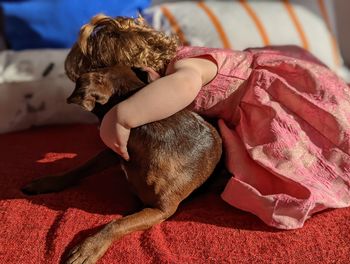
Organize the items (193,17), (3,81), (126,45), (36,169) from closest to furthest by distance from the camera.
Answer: (126,45) → (36,169) → (3,81) → (193,17)

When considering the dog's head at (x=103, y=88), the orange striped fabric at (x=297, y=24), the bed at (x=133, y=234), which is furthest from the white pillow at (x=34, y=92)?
the orange striped fabric at (x=297, y=24)

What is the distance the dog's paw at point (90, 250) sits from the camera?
113cm

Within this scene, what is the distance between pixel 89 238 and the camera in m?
1.17

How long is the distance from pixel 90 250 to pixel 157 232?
182mm

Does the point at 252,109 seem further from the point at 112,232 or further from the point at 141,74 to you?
the point at 112,232

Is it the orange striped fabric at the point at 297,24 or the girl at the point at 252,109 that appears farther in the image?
the orange striped fabric at the point at 297,24

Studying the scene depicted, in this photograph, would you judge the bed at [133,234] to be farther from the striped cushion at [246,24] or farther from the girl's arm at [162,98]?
the striped cushion at [246,24]

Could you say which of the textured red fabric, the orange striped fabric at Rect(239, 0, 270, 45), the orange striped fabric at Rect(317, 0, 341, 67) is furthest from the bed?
the orange striped fabric at Rect(317, 0, 341, 67)

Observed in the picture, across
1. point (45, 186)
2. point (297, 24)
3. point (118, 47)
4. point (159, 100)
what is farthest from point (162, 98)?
point (297, 24)

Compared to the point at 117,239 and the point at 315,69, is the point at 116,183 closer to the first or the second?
the point at 117,239

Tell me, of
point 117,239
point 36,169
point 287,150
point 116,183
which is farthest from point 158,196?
point 36,169

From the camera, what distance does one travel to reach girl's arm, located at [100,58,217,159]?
4.04 ft

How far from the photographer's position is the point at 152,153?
127cm

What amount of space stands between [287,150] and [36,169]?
0.79m
